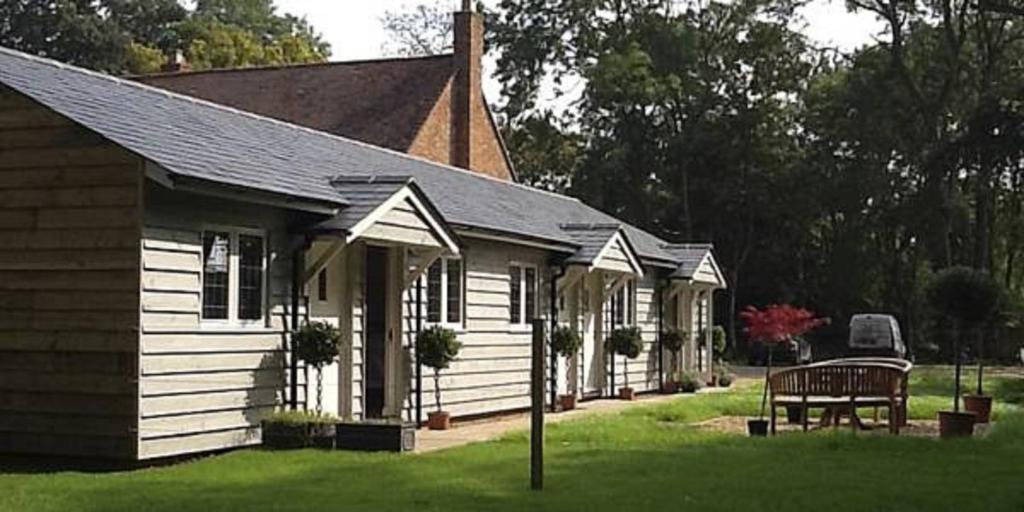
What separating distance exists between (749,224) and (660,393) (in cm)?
2414

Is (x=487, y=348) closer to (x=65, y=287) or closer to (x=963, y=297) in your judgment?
(x=963, y=297)

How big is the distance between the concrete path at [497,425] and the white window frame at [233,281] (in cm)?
215

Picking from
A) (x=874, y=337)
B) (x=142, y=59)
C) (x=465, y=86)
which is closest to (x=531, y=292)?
(x=465, y=86)

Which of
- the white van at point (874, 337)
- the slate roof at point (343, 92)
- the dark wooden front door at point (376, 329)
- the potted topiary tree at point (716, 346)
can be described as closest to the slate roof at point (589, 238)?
the dark wooden front door at point (376, 329)

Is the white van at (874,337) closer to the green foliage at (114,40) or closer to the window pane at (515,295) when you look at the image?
the window pane at (515,295)

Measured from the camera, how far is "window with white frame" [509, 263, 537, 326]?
2084cm

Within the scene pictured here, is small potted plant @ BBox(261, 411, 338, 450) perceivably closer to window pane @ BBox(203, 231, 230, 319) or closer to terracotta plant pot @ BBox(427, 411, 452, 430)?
window pane @ BBox(203, 231, 230, 319)

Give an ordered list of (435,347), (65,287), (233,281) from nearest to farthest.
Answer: (65,287), (233,281), (435,347)

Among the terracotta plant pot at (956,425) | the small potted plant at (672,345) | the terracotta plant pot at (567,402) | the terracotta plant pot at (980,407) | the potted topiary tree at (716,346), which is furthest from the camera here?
the potted topiary tree at (716,346)

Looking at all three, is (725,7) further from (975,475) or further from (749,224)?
(975,475)

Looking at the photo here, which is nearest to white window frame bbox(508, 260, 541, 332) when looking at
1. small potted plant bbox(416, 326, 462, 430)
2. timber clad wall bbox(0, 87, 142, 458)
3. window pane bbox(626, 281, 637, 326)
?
small potted plant bbox(416, 326, 462, 430)

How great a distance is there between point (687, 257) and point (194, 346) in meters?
17.3

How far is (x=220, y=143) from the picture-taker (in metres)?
14.5

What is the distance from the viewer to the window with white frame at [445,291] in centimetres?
1823
